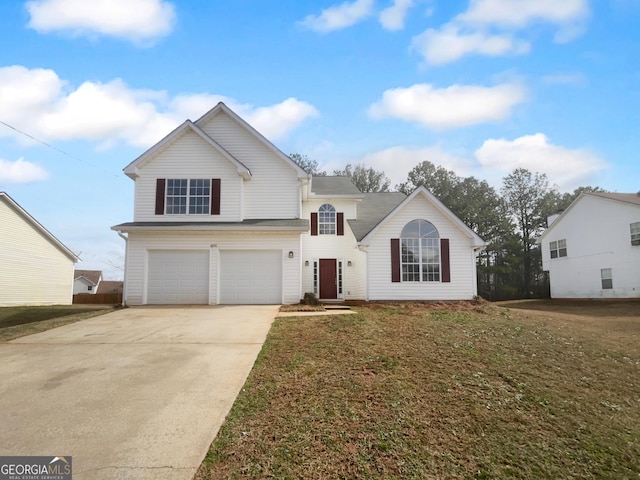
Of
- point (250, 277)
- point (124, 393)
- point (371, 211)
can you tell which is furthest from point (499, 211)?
point (124, 393)

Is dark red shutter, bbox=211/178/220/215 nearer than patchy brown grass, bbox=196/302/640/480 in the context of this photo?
No

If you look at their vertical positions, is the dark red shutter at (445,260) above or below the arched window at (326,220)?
below

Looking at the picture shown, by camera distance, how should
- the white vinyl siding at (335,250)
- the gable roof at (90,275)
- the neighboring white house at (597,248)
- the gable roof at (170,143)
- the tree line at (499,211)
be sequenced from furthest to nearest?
the gable roof at (90,275)
the tree line at (499,211)
the neighboring white house at (597,248)
the white vinyl siding at (335,250)
the gable roof at (170,143)

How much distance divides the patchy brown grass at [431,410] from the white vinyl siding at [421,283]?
7.45 meters

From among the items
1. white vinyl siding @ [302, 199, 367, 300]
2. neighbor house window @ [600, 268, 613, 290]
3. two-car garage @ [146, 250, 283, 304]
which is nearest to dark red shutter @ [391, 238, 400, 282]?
white vinyl siding @ [302, 199, 367, 300]

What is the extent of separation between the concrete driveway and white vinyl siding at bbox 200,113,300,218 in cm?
762

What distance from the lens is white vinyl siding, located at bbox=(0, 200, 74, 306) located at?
22406mm

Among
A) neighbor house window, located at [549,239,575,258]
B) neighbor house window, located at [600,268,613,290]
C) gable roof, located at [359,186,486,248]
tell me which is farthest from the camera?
neighbor house window, located at [549,239,575,258]

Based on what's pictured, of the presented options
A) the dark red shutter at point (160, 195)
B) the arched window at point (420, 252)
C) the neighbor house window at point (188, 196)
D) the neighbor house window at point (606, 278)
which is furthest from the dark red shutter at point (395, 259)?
the neighbor house window at point (606, 278)

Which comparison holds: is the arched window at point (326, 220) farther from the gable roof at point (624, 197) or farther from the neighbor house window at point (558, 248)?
the neighbor house window at point (558, 248)

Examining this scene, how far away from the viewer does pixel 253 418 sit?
16.2 feet

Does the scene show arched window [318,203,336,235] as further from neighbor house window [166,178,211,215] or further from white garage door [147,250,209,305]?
white garage door [147,250,209,305]

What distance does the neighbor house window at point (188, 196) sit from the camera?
54.0 feet

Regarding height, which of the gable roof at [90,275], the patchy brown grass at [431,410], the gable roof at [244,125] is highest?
the gable roof at [244,125]
